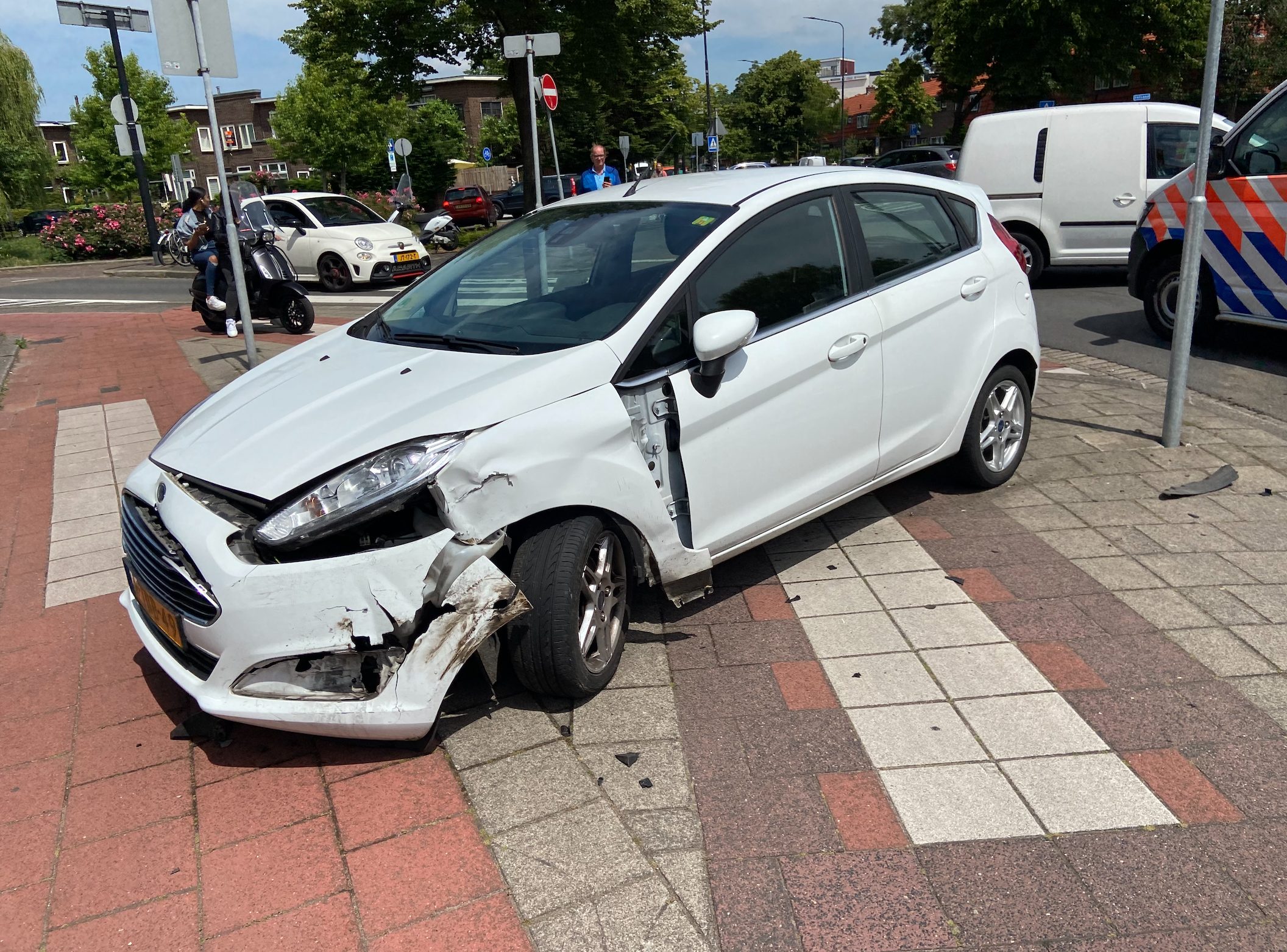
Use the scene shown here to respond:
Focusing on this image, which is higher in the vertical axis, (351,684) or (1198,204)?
(1198,204)

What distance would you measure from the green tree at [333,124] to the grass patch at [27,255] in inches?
583

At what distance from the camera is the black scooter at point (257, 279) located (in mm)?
10094

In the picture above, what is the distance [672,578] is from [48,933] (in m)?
2.10

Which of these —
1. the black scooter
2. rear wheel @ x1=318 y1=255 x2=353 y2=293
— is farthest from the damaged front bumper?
rear wheel @ x1=318 y1=255 x2=353 y2=293

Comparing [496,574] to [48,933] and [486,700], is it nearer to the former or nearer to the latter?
[486,700]

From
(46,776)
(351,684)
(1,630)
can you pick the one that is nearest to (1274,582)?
(351,684)

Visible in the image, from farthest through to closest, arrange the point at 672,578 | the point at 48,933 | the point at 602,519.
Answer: the point at 672,578, the point at 602,519, the point at 48,933

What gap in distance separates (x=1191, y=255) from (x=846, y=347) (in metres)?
2.76

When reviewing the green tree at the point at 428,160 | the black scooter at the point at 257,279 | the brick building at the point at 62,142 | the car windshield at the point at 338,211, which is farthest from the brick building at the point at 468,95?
the black scooter at the point at 257,279

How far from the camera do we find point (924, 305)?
443 centimetres

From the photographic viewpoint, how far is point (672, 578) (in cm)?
358

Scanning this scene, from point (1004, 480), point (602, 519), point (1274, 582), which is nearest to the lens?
point (602, 519)

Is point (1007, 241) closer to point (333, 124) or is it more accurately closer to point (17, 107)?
point (17, 107)

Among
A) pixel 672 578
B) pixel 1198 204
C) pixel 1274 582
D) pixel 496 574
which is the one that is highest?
pixel 1198 204
